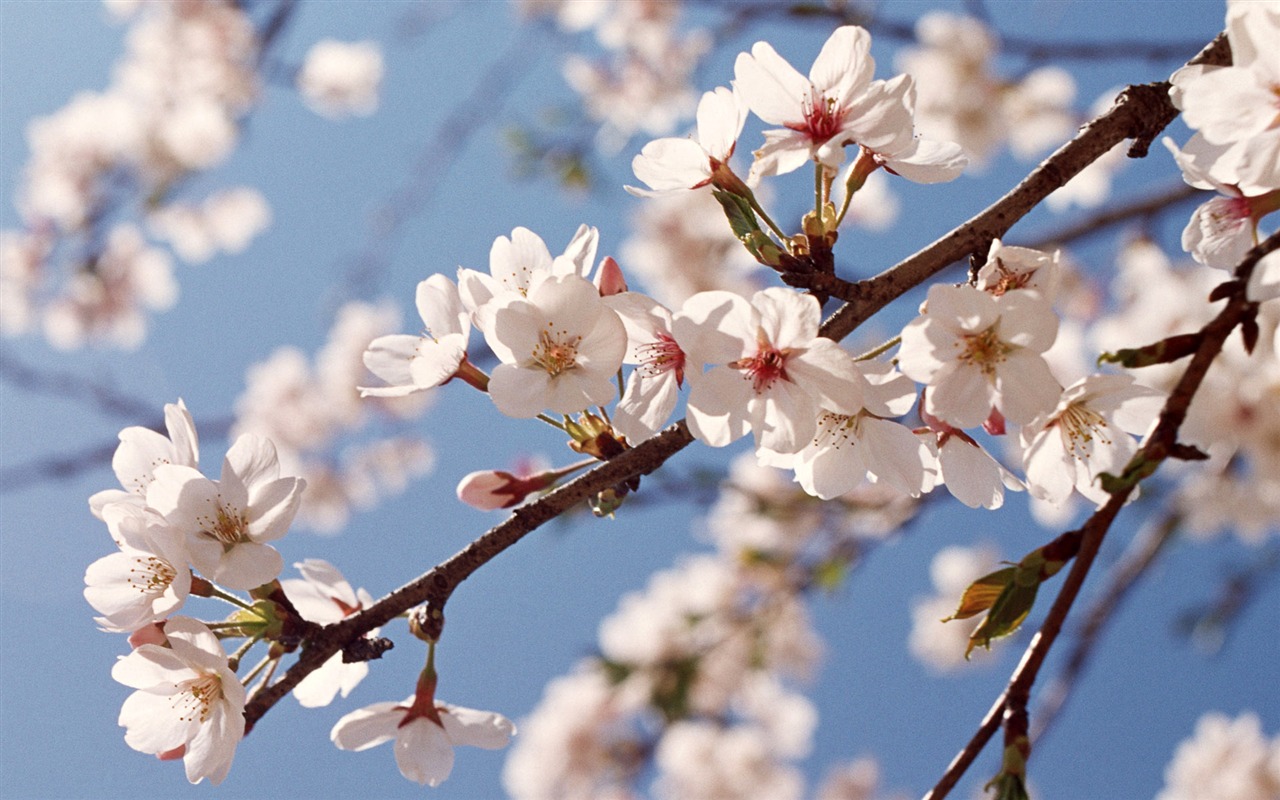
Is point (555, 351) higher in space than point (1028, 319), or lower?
higher

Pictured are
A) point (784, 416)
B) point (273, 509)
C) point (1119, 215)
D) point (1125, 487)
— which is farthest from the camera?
point (1119, 215)

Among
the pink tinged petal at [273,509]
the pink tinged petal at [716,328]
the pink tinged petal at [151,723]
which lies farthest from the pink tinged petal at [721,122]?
the pink tinged petal at [151,723]

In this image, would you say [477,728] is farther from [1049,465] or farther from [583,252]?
[1049,465]

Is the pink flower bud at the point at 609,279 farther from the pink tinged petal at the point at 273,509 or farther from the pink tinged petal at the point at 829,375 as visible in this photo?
the pink tinged petal at the point at 273,509

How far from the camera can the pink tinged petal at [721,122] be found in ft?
3.47

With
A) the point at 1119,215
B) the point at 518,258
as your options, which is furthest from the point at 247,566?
the point at 1119,215

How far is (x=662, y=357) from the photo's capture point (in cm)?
97

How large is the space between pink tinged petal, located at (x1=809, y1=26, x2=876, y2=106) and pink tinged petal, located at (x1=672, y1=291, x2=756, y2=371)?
290mm

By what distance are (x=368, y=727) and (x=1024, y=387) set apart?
859 millimetres

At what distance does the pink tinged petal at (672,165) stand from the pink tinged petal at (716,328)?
0.67 ft

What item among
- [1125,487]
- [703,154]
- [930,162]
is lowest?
[1125,487]

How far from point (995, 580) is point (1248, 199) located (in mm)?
476

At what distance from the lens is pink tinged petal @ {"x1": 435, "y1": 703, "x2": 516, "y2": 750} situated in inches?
46.0

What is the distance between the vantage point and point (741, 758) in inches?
228
